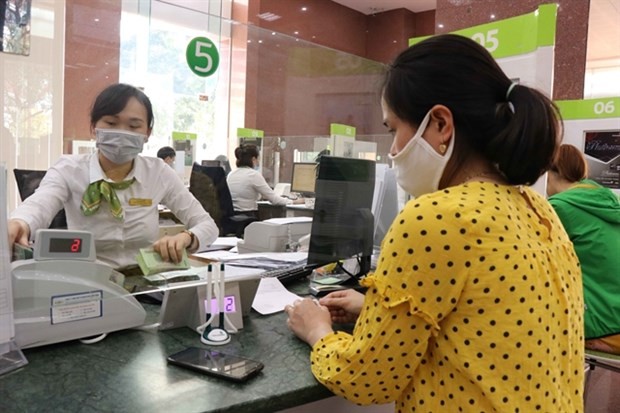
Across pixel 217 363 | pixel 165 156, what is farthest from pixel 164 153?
pixel 217 363

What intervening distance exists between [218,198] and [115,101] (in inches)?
116

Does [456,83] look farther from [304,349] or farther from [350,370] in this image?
[304,349]

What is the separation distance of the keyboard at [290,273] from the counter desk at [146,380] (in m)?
0.49

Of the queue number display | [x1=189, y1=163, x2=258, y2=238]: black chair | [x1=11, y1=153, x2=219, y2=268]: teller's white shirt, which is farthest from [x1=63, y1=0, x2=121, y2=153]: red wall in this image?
the queue number display

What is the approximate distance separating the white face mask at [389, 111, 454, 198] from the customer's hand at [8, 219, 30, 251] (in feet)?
2.85

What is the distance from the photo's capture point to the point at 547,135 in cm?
88

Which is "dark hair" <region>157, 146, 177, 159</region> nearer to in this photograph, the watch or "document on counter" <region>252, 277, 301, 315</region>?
the watch

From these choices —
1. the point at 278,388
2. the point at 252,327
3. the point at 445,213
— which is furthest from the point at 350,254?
the point at 445,213

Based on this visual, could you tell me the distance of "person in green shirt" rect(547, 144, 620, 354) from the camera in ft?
7.19

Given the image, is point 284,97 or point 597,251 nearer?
point 597,251

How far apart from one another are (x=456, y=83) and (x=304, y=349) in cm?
66

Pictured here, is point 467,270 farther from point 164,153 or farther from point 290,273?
point 164,153

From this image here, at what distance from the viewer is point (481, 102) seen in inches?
33.9

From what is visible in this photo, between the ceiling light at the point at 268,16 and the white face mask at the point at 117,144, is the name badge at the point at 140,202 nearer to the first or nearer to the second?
the white face mask at the point at 117,144
